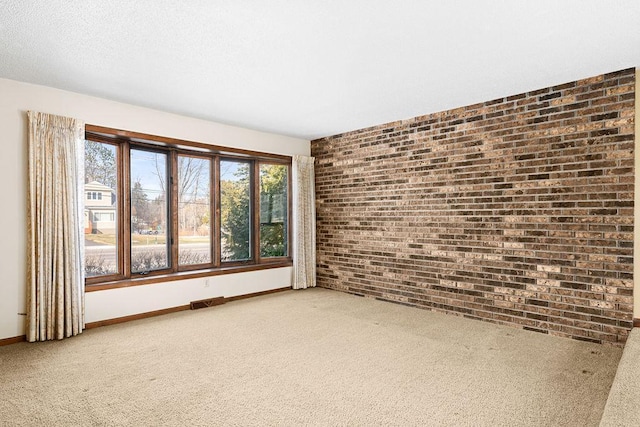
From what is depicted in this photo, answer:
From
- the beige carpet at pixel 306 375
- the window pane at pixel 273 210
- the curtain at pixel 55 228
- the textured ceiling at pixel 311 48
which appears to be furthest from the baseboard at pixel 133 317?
the textured ceiling at pixel 311 48

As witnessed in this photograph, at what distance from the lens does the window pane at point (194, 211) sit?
15.9 feet

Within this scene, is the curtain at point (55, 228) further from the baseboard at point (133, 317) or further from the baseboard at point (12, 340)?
the baseboard at point (133, 317)

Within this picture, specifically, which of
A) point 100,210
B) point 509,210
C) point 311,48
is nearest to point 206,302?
point 100,210

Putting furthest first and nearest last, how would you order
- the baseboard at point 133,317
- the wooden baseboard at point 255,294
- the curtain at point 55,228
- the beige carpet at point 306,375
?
the wooden baseboard at point 255,294 → the baseboard at point 133,317 → the curtain at point 55,228 → the beige carpet at point 306,375

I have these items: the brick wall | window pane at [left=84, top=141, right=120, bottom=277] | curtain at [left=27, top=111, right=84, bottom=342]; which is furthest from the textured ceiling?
window pane at [left=84, top=141, right=120, bottom=277]

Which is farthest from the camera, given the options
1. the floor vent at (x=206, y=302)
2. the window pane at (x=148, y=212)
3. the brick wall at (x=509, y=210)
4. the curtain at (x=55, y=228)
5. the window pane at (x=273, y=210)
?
the window pane at (x=273, y=210)

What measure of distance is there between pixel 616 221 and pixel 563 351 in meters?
1.27

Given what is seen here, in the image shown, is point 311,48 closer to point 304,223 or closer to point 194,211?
point 194,211

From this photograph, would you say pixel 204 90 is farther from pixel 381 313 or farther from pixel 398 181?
pixel 381 313

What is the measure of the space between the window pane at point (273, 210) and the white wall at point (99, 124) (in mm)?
522

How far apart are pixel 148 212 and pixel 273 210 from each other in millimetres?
1927

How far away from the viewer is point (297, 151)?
6047mm

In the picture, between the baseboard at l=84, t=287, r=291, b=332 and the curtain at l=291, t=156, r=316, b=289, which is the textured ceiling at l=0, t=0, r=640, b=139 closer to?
the curtain at l=291, t=156, r=316, b=289

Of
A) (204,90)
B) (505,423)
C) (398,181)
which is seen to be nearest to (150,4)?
(204,90)
